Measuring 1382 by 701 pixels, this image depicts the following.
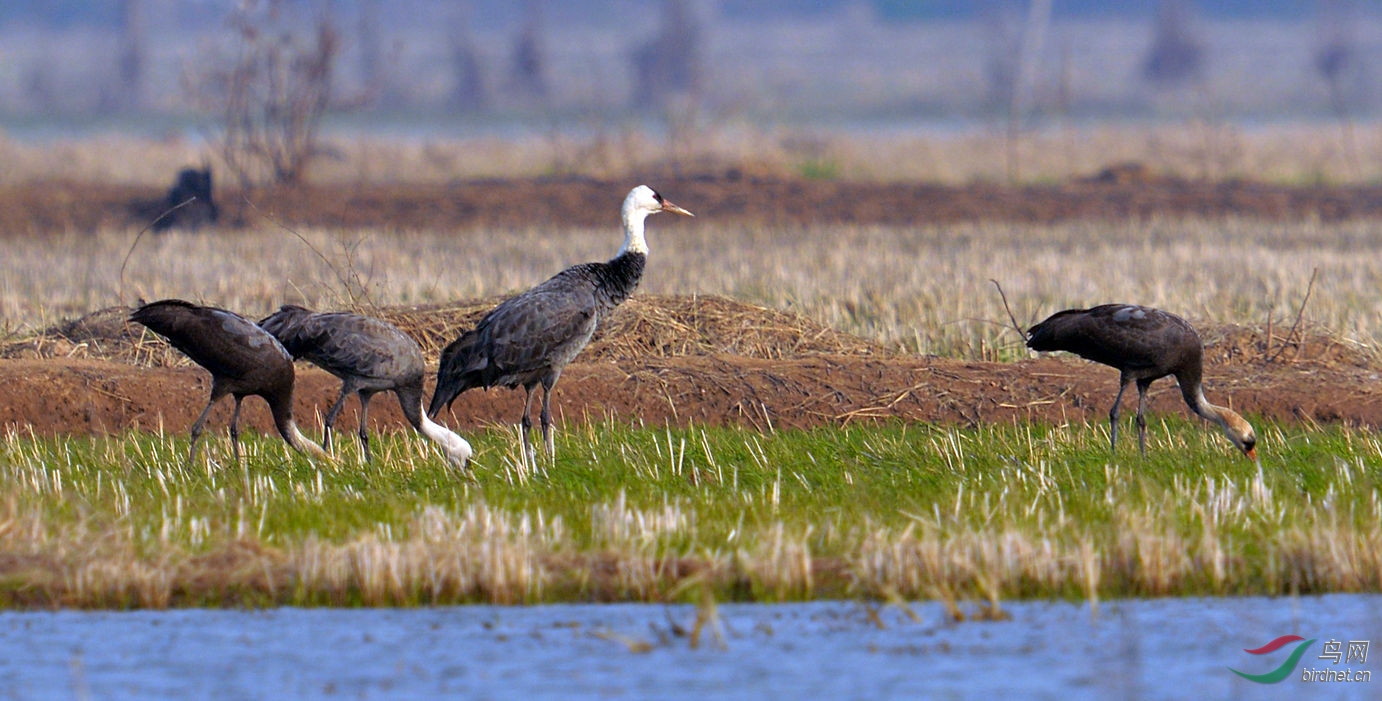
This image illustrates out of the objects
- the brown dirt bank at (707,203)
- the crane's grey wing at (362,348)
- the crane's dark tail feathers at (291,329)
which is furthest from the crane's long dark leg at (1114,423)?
the brown dirt bank at (707,203)

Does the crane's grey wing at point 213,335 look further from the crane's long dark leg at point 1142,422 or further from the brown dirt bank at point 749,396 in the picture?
the crane's long dark leg at point 1142,422

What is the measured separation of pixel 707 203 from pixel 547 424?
2119 cm

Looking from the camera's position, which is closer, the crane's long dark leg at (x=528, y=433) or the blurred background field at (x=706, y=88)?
the crane's long dark leg at (x=528, y=433)

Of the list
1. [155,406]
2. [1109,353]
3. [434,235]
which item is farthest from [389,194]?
[1109,353]

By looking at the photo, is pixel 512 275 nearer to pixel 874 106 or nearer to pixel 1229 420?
pixel 1229 420

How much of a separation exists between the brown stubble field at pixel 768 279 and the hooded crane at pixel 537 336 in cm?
122

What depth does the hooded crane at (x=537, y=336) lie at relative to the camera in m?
11.3

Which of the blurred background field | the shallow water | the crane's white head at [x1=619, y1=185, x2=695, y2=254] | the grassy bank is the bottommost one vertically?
the shallow water

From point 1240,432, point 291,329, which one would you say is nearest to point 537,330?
point 291,329

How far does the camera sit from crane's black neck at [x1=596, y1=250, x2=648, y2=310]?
11961mm

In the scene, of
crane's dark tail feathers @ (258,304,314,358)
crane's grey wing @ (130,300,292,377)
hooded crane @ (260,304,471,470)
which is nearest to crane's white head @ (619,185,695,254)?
hooded crane @ (260,304,471,470)

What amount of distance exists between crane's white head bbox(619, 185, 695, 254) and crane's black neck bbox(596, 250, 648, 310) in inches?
2.8

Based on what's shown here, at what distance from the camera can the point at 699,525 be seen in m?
8.60

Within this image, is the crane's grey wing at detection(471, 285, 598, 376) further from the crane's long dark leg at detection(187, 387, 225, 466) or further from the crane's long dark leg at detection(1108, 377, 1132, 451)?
the crane's long dark leg at detection(1108, 377, 1132, 451)
